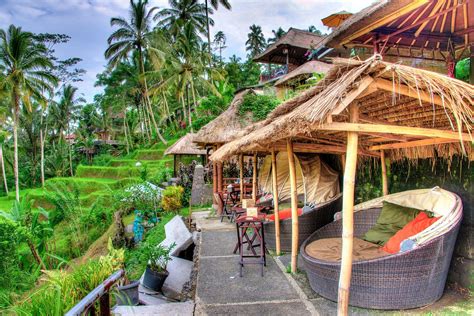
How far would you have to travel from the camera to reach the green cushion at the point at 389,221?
3.80m

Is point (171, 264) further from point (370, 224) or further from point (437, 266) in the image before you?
point (437, 266)

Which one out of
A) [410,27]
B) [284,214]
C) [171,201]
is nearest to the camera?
[410,27]

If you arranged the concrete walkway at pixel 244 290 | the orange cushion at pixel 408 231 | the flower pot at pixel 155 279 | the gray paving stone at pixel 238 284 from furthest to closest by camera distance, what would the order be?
the flower pot at pixel 155 279
the gray paving stone at pixel 238 284
the orange cushion at pixel 408 231
the concrete walkway at pixel 244 290

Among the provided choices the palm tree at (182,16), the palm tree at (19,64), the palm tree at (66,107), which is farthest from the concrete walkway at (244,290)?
the palm tree at (66,107)

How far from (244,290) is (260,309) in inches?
21.0

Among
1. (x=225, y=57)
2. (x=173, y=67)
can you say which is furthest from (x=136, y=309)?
(x=225, y=57)

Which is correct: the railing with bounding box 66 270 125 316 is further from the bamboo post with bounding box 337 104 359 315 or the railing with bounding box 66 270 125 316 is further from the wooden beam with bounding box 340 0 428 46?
the wooden beam with bounding box 340 0 428 46

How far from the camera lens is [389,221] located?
12.9 ft

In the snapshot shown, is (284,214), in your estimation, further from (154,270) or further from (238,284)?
(154,270)

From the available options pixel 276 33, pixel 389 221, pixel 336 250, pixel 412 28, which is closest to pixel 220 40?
pixel 276 33

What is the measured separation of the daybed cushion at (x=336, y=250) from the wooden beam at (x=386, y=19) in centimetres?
275

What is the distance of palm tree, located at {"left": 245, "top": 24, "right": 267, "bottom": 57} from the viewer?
3494 centimetres

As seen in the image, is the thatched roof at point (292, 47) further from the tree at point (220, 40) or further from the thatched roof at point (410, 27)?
the tree at point (220, 40)

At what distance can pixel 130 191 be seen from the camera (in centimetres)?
1234
